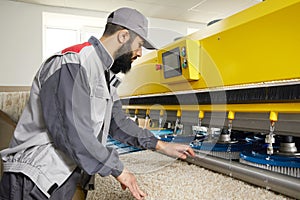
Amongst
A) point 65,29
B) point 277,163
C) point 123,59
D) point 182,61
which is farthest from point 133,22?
point 65,29

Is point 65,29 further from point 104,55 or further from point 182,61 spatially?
point 104,55

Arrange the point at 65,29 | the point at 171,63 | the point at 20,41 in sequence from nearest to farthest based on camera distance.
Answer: the point at 171,63
the point at 20,41
the point at 65,29

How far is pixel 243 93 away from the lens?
1.19 m

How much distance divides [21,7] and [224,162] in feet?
12.9

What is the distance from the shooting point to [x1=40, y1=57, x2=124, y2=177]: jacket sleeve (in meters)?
0.91

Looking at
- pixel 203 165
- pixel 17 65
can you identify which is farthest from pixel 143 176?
pixel 17 65

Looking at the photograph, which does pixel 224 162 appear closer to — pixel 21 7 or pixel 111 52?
pixel 111 52

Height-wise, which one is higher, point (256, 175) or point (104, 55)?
point (104, 55)

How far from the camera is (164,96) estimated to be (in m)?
1.88

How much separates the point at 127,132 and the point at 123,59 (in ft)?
1.35

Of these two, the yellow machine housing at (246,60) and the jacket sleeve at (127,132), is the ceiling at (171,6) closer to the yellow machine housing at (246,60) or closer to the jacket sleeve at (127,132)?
the yellow machine housing at (246,60)

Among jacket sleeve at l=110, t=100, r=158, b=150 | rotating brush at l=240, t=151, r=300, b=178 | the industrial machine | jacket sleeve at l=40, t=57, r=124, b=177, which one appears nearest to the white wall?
the industrial machine

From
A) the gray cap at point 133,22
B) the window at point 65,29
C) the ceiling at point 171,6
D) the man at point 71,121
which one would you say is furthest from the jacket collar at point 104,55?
the window at point 65,29

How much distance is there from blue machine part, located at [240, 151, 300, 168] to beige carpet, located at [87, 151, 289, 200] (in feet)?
0.35
